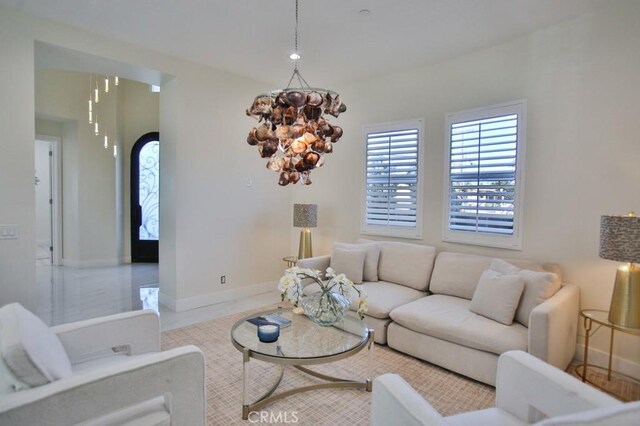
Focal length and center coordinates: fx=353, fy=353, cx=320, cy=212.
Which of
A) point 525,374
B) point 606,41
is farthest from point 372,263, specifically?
point 606,41


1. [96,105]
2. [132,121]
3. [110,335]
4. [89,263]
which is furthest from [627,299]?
[96,105]

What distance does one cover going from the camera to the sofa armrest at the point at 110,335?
2047 millimetres

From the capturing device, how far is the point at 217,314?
4324 millimetres

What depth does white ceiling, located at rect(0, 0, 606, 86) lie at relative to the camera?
3.01m

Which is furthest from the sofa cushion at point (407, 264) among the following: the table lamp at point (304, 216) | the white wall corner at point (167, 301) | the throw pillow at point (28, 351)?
the throw pillow at point (28, 351)

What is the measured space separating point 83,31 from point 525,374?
464 cm

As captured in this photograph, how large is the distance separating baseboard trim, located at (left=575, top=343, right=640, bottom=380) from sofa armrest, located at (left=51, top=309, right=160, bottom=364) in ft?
11.5

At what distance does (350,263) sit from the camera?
411 centimetres

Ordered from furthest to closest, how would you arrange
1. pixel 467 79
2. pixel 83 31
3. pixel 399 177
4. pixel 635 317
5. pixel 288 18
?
1. pixel 399 177
2. pixel 467 79
3. pixel 83 31
4. pixel 288 18
5. pixel 635 317

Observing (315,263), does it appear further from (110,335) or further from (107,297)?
(107,297)

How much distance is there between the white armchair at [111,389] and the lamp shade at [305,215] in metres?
2.84

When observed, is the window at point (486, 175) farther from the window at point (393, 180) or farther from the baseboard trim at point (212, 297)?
the baseboard trim at point (212, 297)

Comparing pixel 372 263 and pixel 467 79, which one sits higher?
pixel 467 79

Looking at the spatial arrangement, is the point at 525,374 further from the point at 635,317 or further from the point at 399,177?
the point at 399,177
